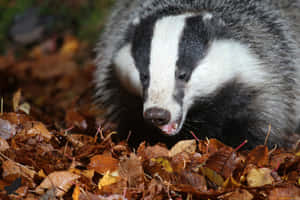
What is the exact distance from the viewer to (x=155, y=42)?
237cm

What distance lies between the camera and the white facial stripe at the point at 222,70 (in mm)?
2330

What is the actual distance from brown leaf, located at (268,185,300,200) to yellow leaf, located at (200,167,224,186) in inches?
9.0

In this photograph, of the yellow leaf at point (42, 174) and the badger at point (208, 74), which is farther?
the badger at point (208, 74)

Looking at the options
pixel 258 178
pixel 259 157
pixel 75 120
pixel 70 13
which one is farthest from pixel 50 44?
pixel 258 178

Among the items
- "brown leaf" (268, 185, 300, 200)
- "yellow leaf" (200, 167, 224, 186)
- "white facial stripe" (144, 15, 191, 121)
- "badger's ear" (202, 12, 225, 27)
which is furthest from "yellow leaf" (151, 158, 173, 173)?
"badger's ear" (202, 12, 225, 27)

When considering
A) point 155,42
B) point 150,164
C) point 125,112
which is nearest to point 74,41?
point 125,112

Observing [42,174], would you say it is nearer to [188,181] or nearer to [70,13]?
[188,181]

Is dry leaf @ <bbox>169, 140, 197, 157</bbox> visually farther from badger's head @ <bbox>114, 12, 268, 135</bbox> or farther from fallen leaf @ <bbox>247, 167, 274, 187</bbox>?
fallen leaf @ <bbox>247, 167, 274, 187</bbox>

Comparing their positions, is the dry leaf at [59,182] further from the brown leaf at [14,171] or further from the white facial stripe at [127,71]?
the white facial stripe at [127,71]

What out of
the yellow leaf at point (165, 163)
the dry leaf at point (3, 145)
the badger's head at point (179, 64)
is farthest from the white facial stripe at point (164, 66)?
the dry leaf at point (3, 145)

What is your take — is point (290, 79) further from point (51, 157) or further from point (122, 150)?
point (51, 157)

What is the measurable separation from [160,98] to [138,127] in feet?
2.08

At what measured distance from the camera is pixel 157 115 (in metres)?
2.15

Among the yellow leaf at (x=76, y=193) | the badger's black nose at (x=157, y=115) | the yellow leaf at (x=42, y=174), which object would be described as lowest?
the yellow leaf at (x=76, y=193)
